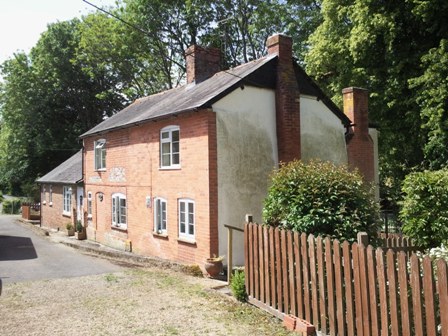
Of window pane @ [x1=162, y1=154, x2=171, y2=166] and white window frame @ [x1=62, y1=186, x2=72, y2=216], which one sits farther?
white window frame @ [x1=62, y1=186, x2=72, y2=216]

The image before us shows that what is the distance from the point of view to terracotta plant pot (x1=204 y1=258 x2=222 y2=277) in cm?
1207

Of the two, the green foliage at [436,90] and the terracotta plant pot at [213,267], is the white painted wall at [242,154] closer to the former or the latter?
Result: the terracotta plant pot at [213,267]

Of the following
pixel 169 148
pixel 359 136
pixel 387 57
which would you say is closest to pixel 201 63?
pixel 169 148

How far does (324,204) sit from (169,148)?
24.6 ft

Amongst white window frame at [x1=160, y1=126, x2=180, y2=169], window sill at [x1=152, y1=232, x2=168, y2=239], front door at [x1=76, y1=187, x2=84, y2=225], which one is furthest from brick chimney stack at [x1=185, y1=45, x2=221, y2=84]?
front door at [x1=76, y1=187, x2=84, y2=225]

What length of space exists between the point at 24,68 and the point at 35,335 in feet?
135

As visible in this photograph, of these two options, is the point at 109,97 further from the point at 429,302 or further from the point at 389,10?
the point at 429,302

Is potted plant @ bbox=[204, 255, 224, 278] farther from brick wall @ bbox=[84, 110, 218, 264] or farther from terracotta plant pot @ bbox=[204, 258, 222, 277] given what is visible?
brick wall @ bbox=[84, 110, 218, 264]

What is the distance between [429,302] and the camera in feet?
16.1

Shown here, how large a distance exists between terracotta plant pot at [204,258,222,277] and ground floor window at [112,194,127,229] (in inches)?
274

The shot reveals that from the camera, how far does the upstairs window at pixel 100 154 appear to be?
2050 centimetres

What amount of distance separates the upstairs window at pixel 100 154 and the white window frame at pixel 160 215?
6.07m

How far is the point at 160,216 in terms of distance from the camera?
15578mm

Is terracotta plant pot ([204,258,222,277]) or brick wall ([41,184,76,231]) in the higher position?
brick wall ([41,184,76,231])
